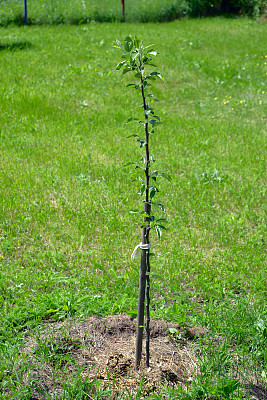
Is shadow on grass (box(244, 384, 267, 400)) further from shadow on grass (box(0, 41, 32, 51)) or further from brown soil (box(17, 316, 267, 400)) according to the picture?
shadow on grass (box(0, 41, 32, 51))

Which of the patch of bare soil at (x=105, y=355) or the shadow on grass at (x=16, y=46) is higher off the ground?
the shadow on grass at (x=16, y=46)

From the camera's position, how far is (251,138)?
6.94 m

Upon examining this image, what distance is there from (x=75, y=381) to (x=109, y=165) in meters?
3.63

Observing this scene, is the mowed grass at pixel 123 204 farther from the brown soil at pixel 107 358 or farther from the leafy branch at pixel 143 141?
the leafy branch at pixel 143 141

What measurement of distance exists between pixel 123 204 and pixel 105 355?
236 cm

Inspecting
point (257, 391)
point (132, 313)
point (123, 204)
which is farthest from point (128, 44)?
point (123, 204)

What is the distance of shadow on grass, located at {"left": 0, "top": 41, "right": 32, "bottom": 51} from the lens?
10.7 metres

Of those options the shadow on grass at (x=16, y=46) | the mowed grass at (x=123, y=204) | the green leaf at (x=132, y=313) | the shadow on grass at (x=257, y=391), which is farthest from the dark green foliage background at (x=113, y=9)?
the shadow on grass at (x=257, y=391)

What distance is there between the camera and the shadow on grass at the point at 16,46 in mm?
10734

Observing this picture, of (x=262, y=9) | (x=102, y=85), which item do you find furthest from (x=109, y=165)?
(x=262, y=9)

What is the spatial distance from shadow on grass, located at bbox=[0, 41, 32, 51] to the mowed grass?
0.46 metres

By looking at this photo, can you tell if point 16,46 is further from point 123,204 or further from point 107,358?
point 107,358

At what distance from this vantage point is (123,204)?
16.1 ft

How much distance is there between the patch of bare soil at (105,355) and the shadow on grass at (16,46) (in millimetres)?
9311
